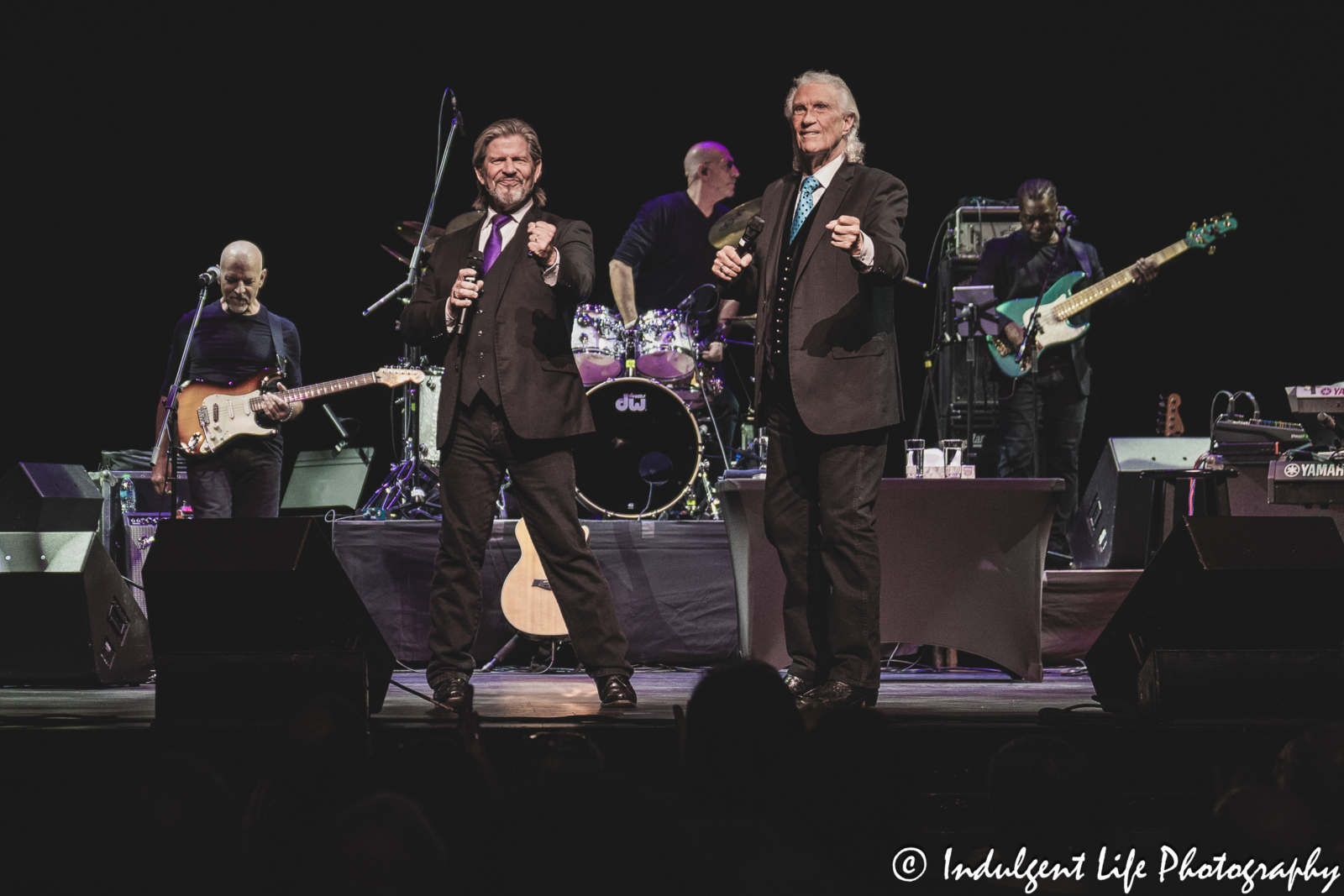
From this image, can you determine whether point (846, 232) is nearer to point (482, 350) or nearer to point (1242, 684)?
point (482, 350)

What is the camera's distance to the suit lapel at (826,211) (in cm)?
338

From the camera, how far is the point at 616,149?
26.3 feet

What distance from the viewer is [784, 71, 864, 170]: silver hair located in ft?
11.1

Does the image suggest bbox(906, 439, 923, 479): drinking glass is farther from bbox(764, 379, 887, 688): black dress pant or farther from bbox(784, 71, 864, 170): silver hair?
bbox(784, 71, 864, 170): silver hair

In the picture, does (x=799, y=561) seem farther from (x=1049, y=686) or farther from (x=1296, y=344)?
(x=1296, y=344)

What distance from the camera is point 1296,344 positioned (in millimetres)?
7293

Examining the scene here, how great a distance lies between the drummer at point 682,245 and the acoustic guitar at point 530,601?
1.65 metres

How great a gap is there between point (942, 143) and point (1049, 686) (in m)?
4.43

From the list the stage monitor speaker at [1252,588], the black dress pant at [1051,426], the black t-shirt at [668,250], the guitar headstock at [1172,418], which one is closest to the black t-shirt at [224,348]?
the black t-shirt at [668,250]

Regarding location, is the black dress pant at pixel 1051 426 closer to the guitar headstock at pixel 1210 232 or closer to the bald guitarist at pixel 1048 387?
the bald guitarist at pixel 1048 387

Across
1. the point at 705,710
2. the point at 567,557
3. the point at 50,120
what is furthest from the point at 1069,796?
the point at 50,120

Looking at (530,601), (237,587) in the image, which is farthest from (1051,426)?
(237,587)

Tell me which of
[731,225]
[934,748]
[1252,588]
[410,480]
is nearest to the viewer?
[934,748]

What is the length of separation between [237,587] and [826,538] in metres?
1.64
